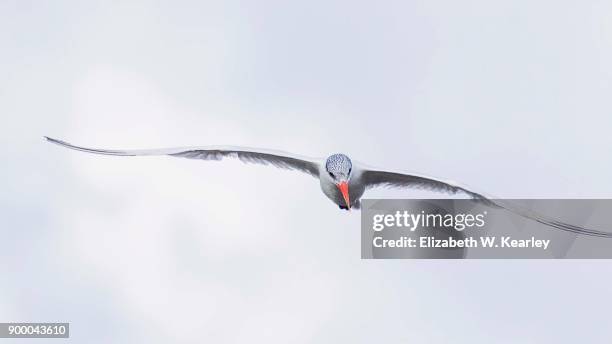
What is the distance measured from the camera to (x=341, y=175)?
136ft

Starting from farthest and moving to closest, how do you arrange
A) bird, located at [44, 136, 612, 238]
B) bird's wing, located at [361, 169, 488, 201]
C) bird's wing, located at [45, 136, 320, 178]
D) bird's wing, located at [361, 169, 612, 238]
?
bird's wing, located at [45, 136, 320, 178], bird's wing, located at [361, 169, 488, 201], bird, located at [44, 136, 612, 238], bird's wing, located at [361, 169, 612, 238]

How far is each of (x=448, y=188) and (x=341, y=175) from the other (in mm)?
3576

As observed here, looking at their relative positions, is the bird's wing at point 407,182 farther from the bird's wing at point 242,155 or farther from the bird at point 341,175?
the bird's wing at point 242,155

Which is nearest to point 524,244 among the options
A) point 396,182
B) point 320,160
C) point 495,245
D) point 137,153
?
point 495,245

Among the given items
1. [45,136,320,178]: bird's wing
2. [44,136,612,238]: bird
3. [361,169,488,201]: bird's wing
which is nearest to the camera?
[44,136,612,238]: bird

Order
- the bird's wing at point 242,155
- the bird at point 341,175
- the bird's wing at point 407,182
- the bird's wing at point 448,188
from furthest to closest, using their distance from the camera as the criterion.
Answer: the bird's wing at point 242,155
the bird's wing at point 407,182
the bird at point 341,175
the bird's wing at point 448,188

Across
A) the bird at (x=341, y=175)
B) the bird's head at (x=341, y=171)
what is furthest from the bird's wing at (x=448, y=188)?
the bird's head at (x=341, y=171)

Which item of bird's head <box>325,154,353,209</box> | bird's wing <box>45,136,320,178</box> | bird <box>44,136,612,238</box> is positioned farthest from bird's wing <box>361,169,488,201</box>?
bird's wing <box>45,136,320,178</box>

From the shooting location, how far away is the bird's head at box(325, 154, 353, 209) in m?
41.5

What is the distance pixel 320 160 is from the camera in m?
42.9

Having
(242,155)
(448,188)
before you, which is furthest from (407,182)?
(242,155)

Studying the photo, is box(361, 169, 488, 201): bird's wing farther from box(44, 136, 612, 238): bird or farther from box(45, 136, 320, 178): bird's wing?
box(45, 136, 320, 178): bird's wing

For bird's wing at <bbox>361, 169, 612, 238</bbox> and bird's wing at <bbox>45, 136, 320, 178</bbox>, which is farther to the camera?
bird's wing at <bbox>45, 136, 320, 178</bbox>

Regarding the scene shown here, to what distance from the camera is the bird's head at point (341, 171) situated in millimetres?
41500
